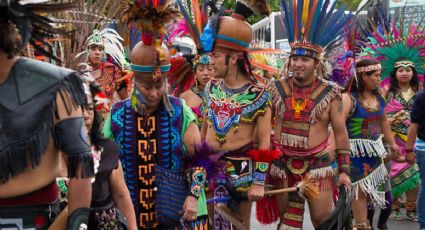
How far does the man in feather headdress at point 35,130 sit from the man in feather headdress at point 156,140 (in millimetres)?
1617

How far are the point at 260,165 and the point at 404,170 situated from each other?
483 cm

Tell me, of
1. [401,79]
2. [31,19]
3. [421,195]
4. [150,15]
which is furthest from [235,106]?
[401,79]

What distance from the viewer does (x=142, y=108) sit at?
17.5ft

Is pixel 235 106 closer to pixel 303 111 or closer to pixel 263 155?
pixel 263 155

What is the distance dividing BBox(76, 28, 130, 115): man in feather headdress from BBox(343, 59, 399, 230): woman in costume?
260 cm

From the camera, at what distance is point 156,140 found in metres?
5.29

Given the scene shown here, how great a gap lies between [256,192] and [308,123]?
118 centimetres

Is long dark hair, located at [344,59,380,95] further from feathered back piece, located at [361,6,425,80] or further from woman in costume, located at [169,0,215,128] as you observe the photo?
woman in costume, located at [169,0,215,128]

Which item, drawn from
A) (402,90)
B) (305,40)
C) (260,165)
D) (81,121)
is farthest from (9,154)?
(402,90)

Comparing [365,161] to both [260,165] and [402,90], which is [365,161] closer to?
[402,90]

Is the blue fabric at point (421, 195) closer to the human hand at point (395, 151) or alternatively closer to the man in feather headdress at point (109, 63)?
the human hand at point (395, 151)

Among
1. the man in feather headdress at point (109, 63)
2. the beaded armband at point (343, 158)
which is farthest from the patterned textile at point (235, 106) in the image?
the man in feather headdress at point (109, 63)

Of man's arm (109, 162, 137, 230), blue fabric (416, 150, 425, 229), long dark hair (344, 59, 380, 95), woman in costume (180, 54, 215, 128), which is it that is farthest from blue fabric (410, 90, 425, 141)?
man's arm (109, 162, 137, 230)

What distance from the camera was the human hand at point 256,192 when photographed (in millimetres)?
6367
